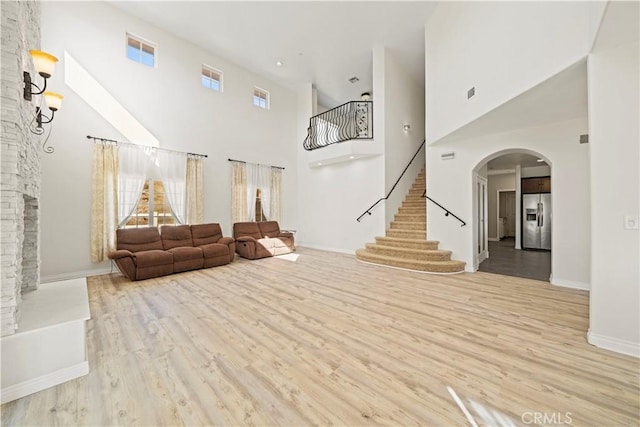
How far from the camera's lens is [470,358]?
2.19 meters

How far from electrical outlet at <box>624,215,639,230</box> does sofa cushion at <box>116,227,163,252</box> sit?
6954 millimetres

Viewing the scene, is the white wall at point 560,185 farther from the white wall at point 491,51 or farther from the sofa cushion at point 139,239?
the sofa cushion at point 139,239

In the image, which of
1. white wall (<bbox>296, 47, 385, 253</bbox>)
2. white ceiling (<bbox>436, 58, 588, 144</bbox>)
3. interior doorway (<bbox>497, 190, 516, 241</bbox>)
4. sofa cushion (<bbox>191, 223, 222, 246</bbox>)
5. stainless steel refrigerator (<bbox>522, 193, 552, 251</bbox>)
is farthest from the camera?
interior doorway (<bbox>497, 190, 516, 241</bbox>)

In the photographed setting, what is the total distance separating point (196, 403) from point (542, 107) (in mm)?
5400

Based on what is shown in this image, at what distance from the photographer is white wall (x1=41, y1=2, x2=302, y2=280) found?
4.66 meters

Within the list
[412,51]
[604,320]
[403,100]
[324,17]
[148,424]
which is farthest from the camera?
[403,100]

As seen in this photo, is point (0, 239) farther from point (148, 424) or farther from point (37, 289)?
point (148, 424)

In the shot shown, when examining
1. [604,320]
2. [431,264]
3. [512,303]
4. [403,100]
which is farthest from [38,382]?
[403,100]

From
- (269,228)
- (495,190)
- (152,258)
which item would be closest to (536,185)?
(495,190)

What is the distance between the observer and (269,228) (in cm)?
771

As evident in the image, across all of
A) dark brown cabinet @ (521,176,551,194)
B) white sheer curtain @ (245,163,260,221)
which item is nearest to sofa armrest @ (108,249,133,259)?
white sheer curtain @ (245,163,260,221)

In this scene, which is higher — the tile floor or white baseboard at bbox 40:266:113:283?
white baseboard at bbox 40:266:113:283

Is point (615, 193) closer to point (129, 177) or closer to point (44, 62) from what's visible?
point (44, 62)

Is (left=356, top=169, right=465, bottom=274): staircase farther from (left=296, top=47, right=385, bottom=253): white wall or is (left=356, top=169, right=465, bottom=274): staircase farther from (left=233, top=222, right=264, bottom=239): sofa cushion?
(left=233, top=222, right=264, bottom=239): sofa cushion
